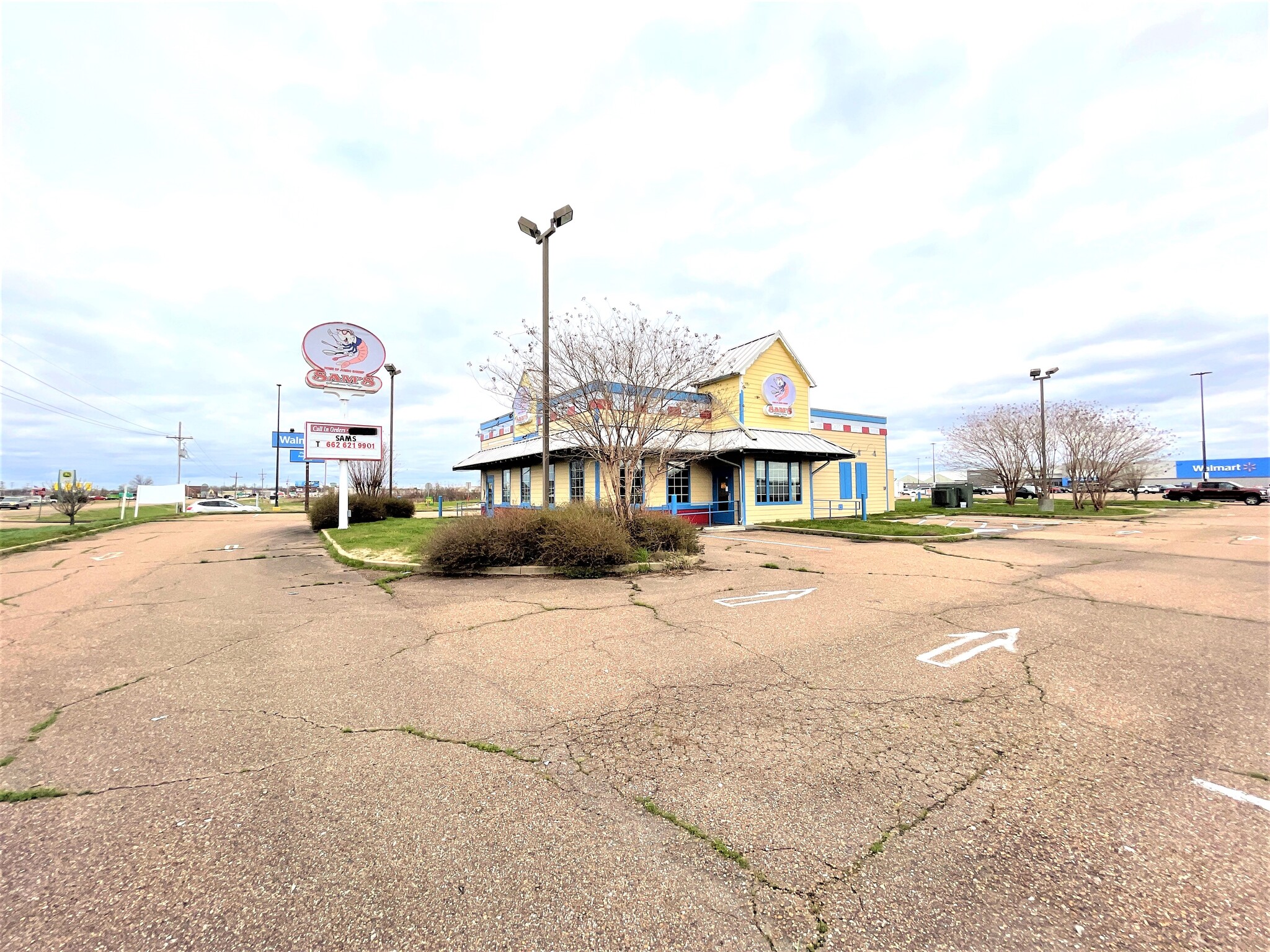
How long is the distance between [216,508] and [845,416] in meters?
47.8

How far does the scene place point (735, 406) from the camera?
877 inches

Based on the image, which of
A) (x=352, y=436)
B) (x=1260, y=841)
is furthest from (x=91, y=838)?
(x=352, y=436)

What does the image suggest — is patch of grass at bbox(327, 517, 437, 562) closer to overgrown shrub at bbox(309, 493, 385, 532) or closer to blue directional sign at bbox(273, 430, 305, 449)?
overgrown shrub at bbox(309, 493, 385, 532)

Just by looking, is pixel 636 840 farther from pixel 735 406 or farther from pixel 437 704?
pixel 735 406

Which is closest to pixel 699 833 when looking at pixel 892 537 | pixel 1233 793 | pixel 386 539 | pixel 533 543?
pixel 1233 793

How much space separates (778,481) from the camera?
22844 millimetres

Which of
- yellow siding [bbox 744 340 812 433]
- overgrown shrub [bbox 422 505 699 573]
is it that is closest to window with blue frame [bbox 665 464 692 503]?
yellow siding [bbox 744 340 812 433]

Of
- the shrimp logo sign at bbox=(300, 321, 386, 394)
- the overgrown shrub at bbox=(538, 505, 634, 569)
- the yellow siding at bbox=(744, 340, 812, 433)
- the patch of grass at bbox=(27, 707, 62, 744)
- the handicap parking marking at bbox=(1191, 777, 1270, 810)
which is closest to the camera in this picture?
the handicap parking marking at bbox=(1191, 777, 1270, 810)

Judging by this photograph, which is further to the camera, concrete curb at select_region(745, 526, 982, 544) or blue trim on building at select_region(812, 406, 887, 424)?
blue trim on building at select_region(812, 406, 887, 424)

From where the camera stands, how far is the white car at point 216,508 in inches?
1677

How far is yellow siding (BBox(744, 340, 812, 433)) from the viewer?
2286 centimetres

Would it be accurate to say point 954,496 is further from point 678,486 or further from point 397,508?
point 397,508

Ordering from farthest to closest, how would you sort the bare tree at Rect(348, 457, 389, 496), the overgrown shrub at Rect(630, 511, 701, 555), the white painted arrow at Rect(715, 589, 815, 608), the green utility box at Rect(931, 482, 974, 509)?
the green utility box at Rect(931, 482, 974, 509) → the bare tree at Rect(348, 457, 389, 496) → the overgrown shrub at Rect(630, 511, 701, 555) → the white painted arrow at Rect(715, 589, 815, 608)

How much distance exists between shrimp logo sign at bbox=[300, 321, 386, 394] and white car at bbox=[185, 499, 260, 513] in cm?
2848
